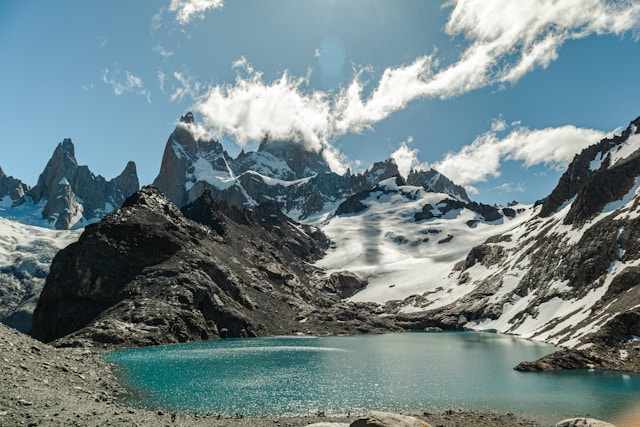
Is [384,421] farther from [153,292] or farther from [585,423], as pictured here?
[153,292]

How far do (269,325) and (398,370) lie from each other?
7293cm

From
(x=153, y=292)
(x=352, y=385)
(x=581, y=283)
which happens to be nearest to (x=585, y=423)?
(x=352, y=385)

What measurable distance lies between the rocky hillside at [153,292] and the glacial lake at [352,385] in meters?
15.3

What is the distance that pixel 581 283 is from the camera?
110 metres

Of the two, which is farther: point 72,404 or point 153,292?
point 153,292

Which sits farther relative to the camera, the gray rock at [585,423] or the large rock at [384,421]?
the gray rock at [585,423]

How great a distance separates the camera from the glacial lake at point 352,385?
127 feet

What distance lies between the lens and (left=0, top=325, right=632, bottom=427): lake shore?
2562 centimetres

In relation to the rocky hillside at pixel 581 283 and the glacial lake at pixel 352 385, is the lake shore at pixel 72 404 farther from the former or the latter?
the rocky hillside at pixel 581 283

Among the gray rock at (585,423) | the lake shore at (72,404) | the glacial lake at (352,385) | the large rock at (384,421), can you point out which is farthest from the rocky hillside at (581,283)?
the large rock at (384,421)

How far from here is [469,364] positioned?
6988 centimetres

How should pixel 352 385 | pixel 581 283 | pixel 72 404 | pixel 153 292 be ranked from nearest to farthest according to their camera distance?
pixel 72 404 → pixel 352 385 → pixel 153 292 → pixel 581 283

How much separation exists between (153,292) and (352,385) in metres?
67.7

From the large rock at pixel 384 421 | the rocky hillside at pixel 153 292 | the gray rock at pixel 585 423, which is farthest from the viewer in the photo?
the rocky hillside at pixel 153 292
